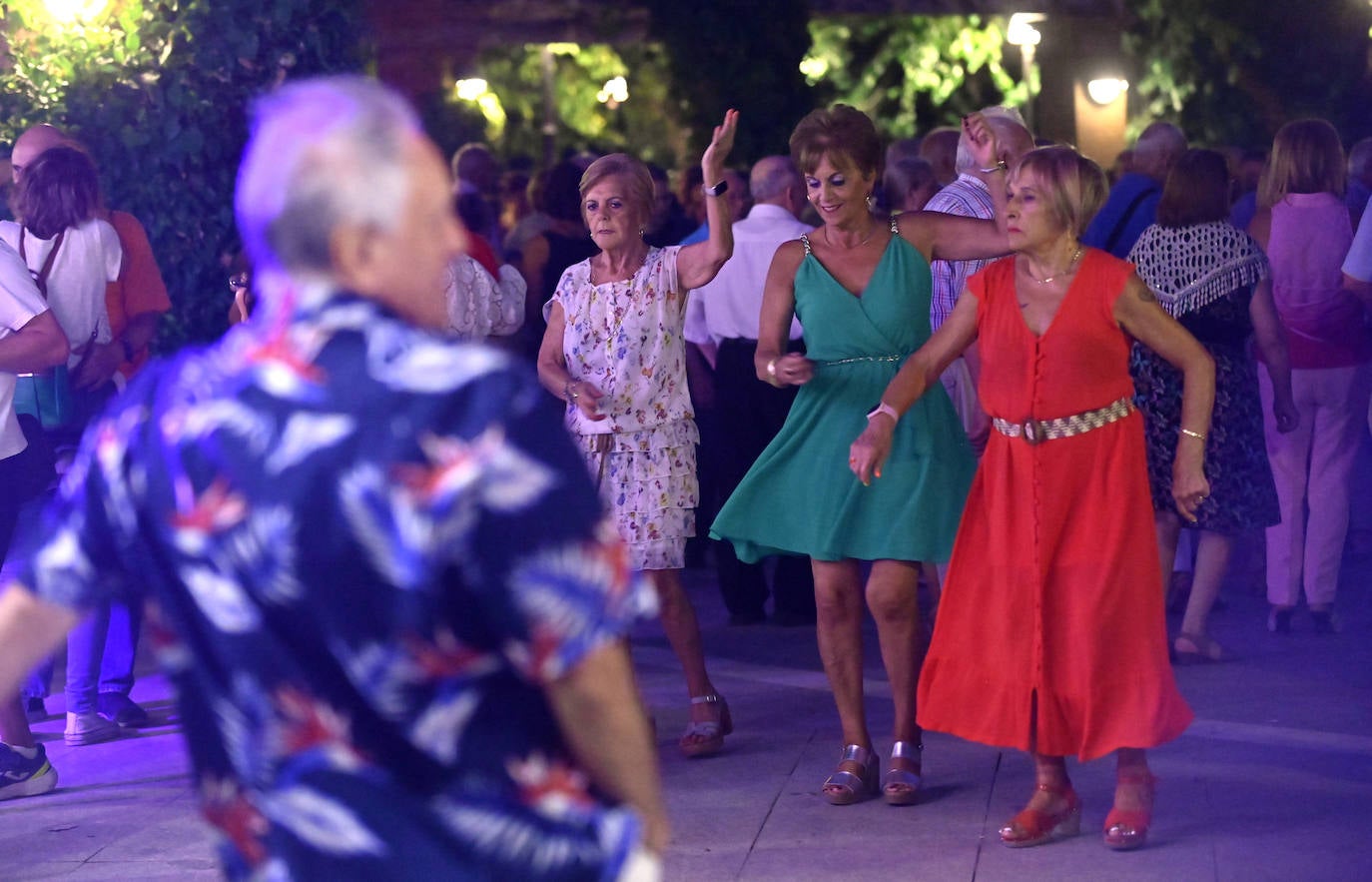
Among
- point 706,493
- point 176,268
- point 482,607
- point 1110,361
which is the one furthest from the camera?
point 706,493

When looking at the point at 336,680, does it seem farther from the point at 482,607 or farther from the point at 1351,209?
the point at 1351,209

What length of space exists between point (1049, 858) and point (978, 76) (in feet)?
66.2

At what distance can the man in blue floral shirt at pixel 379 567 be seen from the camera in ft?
5.85

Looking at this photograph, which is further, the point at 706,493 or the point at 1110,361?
the point at 706,493

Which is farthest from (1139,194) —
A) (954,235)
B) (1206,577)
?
(954,235)

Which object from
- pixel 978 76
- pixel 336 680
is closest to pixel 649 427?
pixel 336 680

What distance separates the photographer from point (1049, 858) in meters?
4.77

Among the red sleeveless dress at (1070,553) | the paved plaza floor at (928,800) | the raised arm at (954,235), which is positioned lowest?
the paved plaza floor at (928,800)

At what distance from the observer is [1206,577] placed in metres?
7.05

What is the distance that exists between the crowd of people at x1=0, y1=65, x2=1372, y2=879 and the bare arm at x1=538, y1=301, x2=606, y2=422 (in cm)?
2

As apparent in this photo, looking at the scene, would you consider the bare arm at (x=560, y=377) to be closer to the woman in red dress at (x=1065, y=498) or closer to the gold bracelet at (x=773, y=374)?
the gold bracelet at (x=773, y=374)

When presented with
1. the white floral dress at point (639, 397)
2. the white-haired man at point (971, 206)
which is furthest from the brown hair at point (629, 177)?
the white-haired man at point (971, 206)

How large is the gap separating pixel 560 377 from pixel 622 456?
1.09 feet

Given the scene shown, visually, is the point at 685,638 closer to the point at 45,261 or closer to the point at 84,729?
the point at 84,729
